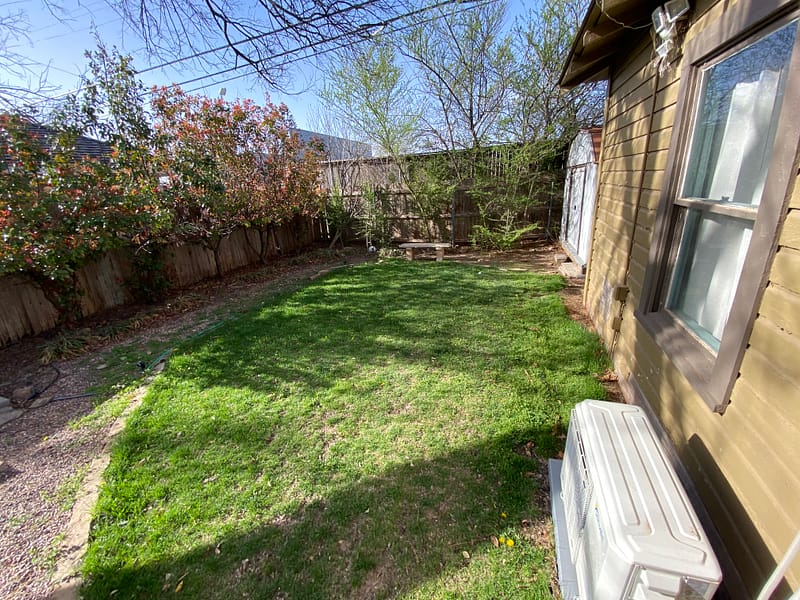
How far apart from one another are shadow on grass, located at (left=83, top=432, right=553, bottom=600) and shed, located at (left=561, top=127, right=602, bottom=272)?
4435 millimetres

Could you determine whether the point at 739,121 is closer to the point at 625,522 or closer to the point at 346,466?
the point at 625,522

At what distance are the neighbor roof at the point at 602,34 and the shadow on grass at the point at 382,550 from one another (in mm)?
3099

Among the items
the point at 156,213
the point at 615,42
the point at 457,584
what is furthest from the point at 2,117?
the point at 615,42

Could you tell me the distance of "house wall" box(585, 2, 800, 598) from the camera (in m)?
1.08

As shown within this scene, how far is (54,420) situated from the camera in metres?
2.85

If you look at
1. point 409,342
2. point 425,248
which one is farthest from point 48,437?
point 425,248

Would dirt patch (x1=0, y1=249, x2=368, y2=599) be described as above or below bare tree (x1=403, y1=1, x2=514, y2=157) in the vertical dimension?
below

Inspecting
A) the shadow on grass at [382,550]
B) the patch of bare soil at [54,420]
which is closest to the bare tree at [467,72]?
the patch of bare soil at [54,420]

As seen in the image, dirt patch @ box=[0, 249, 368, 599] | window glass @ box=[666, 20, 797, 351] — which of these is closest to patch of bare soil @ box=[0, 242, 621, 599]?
dirt patch @ box=[0, 249, 368, 599]

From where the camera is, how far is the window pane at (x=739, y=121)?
4.55 ft

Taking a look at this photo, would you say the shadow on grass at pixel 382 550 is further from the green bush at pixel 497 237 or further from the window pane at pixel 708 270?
the green bush at pixel 497 237

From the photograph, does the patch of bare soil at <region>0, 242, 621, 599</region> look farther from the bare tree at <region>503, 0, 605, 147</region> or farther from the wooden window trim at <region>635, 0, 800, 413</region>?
the bare tree at <region>503, 0, 605, 147</region>

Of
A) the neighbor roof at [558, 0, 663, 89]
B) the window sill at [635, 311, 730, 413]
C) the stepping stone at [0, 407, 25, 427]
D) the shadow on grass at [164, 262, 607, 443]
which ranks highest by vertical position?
the neighbor roof at [558, 0, 663, 89]

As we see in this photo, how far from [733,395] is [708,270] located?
81 cm
